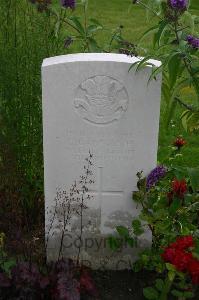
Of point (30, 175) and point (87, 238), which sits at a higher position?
point (30, 175)

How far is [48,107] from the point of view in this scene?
3273 millimetres

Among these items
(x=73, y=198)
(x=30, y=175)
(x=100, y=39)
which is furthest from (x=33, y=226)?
(x=100, y=39)

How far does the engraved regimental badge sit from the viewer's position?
10.6ft

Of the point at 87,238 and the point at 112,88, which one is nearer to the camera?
the point at 112,88

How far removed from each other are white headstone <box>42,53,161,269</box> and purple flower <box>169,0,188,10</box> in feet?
1.36

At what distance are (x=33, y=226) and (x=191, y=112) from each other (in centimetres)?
132

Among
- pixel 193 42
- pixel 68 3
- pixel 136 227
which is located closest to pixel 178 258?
pixel 136 227

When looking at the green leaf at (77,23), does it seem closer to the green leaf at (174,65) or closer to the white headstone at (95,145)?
the white headstone at (95,145)

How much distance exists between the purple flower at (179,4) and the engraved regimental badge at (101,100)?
530 millimetres

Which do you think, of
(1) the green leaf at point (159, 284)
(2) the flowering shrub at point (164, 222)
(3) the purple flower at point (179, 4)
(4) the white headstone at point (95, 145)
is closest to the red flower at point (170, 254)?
(2) the flowering shrub at point (164, 222)

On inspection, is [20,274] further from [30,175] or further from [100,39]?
[100,39]

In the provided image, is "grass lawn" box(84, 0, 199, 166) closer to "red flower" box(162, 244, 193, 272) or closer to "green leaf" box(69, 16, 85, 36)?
"green leaf" box(69, 16, 85, 36)

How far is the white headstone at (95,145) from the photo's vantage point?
10.6 ft

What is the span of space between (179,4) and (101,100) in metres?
0.68
